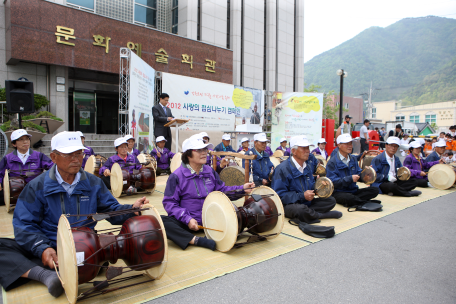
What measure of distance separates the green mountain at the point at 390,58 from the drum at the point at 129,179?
123765 mm

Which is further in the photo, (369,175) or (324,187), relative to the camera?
(369,175)

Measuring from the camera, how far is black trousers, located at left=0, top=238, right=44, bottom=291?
2.36m

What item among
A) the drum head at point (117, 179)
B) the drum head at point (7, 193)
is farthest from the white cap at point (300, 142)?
the drum head at point (7, 193)

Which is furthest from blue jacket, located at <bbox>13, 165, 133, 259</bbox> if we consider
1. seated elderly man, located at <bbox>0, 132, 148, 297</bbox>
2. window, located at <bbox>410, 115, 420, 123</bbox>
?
window, located at <bbox>410, 115, 420, 123</bbox>

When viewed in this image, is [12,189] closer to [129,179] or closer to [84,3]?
[129,179]

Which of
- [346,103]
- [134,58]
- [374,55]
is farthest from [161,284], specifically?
[374,55]

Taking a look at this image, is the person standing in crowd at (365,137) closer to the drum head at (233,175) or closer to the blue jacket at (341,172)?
the blue jacket at (341,172)

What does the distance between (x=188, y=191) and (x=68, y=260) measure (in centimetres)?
162

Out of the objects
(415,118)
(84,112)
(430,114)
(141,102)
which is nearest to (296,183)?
(141,102)

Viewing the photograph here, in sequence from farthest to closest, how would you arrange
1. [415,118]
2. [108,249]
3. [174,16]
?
[415,118], [174,16], [108,249]

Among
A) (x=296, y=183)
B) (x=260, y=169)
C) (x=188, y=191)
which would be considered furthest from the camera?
(x=260, y=169)

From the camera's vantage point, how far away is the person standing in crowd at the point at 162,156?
28.2 ft

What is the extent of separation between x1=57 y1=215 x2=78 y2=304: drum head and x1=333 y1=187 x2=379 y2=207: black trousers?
457cm

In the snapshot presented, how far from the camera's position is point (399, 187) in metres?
6.61
